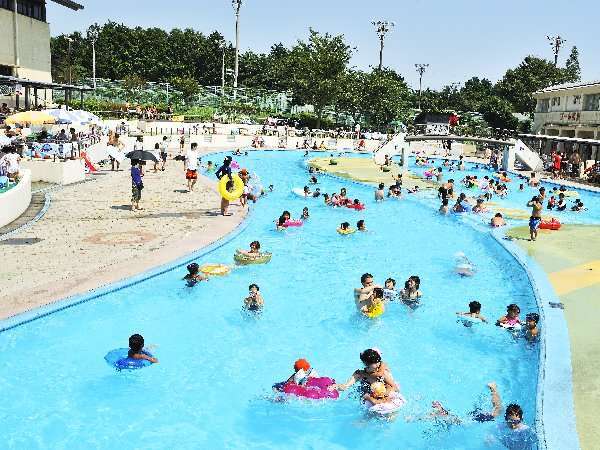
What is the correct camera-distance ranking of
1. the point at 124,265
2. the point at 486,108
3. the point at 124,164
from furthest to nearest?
1. the point at 486,108
2. the point at 124,164
3. the point at 124,265

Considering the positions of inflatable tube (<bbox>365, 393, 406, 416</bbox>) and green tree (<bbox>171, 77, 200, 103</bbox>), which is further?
green tree (<bbox>171, 77, 200, 103</bbox>)

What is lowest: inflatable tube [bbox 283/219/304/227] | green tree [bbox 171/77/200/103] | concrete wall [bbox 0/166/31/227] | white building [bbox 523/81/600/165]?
inflatable tube [bbox 283/219/304/227]

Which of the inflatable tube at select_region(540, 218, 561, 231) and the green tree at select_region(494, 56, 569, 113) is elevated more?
the green tree at select_region(494, 56, 569, 113)

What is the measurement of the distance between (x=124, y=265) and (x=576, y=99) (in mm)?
39535

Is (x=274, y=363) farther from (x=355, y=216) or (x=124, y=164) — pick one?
(x=124, y=164)

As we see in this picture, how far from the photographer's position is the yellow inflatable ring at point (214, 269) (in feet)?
37.9

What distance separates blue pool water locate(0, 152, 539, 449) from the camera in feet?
22.2

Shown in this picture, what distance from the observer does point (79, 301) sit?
9.22 metres

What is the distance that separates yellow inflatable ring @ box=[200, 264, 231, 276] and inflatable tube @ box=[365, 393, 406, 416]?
5.31m

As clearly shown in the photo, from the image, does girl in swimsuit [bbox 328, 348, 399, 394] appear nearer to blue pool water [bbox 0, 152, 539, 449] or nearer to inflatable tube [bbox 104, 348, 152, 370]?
blue pool water [bbox 0, 152, 539, 449]

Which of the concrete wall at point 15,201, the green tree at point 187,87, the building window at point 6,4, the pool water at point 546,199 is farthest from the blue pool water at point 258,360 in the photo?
the green tree at point 187,87

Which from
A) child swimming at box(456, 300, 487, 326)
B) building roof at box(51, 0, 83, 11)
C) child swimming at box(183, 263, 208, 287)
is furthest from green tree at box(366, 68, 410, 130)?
child swimming at box(456, 300, 487, 326)

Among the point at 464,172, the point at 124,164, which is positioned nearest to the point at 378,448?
the point at 124,164

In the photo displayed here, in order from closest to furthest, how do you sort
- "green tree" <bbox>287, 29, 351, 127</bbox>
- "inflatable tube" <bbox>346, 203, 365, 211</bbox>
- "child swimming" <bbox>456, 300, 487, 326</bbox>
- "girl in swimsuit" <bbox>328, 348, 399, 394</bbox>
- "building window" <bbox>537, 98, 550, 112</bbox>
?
1. "girl in swimsuit" <bbox>328, 348, 399, 394</bbox>
2. "child swimming" <bbox>456, 300, 487, 326</bbox>
3. "inflatable tube" <bbox>346, 203, 365, 211</bbox>
4. "building window" <bbox>537, 98, 550, 112</bbox>
5. "green tree" <bbox>287, 29, 351, 127</bbox>
